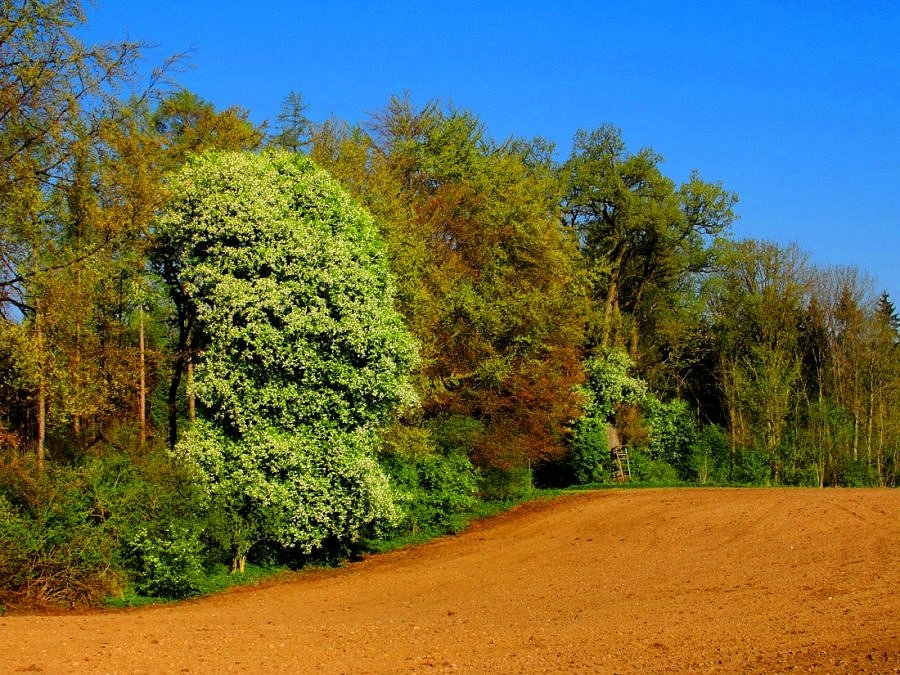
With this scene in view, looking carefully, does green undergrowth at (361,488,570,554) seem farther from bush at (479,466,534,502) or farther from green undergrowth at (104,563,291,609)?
green undergrowth at (104,563,291,609)

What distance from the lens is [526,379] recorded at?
3023 centimetres

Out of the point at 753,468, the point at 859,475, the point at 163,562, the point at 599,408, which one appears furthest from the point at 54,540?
the point at 859,475

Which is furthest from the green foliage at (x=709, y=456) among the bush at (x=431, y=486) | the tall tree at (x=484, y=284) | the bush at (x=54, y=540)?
the bush at (x=54, y=540)

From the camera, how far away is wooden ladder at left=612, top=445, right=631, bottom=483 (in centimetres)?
3769

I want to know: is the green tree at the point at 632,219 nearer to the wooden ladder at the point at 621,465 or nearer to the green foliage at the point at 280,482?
the wooden ladder at the point at 621,465

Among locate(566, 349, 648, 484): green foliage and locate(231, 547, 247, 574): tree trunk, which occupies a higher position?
locate(566, 349, 648, 484): green foliage

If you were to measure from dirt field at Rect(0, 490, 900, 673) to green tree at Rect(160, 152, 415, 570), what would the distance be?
1.92 m

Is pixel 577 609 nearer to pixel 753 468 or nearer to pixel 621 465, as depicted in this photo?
pixel 621 465

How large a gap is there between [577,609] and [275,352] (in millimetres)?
8514

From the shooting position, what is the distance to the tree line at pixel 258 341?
55.0 ft

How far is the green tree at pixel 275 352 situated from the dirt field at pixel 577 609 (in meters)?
1.92

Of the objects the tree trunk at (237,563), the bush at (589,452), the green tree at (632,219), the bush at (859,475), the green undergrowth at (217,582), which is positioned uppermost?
the green tree at (632,219)

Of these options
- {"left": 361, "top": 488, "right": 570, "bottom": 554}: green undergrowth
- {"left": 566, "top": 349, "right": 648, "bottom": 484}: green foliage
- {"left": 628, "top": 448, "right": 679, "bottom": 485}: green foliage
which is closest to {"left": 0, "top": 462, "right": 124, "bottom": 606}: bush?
{"left": 361, "top": 488, "right": 570, "bottom": 554}: green undergrowth

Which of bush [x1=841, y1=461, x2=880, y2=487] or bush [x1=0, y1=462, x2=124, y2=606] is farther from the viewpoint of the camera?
bush [x1=841, y1=461, x2=880, y2=487]
